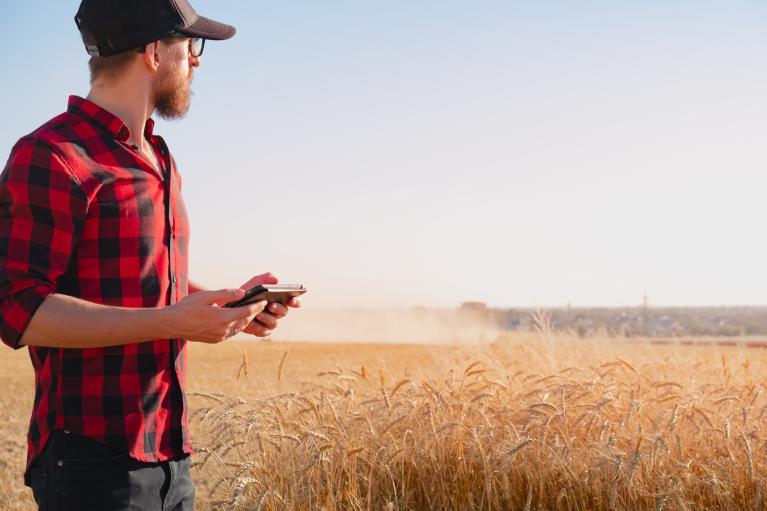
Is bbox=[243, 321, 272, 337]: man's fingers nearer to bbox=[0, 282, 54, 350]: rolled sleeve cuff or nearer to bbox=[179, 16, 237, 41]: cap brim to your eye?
bbox=[0, 282, 54, 350]: rolled sleeve cuff

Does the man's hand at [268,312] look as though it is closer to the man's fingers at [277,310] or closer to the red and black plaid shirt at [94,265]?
the man's fingers at [277,310]

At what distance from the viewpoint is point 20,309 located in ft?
5.35

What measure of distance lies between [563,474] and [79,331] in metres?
2.60

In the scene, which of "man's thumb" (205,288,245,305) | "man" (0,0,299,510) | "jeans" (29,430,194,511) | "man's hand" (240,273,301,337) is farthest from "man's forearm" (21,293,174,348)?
"man's hand" (240,273,301,337)

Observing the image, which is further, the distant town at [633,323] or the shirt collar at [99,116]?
the distant town at [633,323]

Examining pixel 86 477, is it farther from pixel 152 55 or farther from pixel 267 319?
pixel 152 55

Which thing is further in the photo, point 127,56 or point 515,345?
point 515,345

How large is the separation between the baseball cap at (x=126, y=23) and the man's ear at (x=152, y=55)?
2 cm

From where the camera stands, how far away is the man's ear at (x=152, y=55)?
1.94 m

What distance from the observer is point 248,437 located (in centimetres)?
432

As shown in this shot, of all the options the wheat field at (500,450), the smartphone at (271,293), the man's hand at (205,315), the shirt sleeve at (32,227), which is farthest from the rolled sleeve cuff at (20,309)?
the wheat field at (500,450)

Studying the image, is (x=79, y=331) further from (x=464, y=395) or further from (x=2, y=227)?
(x=464, y=395)

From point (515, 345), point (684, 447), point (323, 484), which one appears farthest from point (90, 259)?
point (515, 345)

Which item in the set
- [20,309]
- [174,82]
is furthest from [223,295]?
[174,82]
